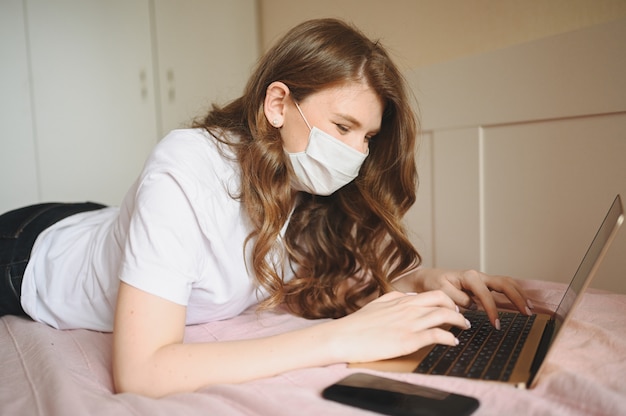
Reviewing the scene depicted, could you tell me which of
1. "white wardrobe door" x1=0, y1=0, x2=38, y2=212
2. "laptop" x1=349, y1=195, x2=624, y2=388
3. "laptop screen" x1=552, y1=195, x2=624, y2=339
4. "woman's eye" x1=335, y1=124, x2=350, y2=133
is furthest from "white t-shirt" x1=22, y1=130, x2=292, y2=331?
"white wardrobe door" x1=0, y1=0, x2=38, y2=212

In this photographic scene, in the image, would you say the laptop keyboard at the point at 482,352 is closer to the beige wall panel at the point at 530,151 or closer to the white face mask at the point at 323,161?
the white face mask at the point at 323,161

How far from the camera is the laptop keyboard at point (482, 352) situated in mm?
669

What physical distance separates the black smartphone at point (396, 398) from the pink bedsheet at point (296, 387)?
14 mm

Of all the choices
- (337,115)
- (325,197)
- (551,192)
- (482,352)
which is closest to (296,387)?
(482,352)

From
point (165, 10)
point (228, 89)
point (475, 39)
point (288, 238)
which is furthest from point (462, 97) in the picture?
point (165, 10)

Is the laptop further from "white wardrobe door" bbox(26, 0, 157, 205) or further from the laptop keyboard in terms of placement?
"white wardrobe door" bbox(26, 0, 157, 205)

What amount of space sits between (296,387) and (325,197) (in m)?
0.67

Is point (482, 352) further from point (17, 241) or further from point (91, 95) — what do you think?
point (91, 95)

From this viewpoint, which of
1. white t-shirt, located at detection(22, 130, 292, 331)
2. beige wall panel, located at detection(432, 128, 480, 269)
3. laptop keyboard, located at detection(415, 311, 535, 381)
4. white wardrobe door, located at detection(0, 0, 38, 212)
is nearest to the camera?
laptop keyboard, located at detection(415, 311, 535, 381)

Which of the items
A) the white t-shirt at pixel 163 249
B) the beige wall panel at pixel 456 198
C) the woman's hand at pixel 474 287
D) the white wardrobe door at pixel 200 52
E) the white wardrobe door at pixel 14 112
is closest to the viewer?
the white t-shirt at pixel 163 249

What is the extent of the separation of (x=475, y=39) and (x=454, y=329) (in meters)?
0.96

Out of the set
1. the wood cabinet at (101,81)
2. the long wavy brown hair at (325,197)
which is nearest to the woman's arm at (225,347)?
the long wavy brown hair at (325,197)

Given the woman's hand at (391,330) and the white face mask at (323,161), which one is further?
the white face mask at (323,161)

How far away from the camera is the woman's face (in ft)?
3.25
